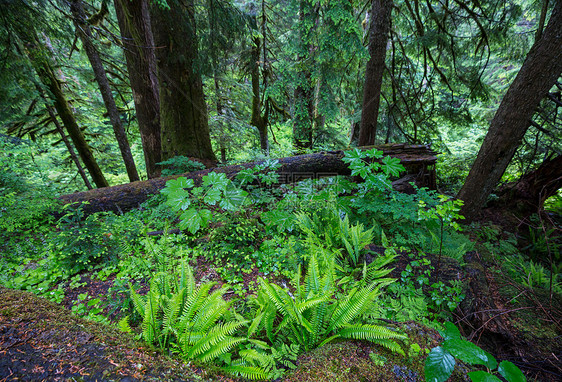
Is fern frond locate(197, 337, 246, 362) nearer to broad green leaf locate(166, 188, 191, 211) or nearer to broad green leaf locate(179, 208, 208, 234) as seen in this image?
broad green leaf locate(179, 208, 208, 234)

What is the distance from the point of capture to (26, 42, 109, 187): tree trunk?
5469 millimetres

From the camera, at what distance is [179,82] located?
517 centimetres

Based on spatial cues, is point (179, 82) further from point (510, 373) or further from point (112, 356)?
point (510, 373)

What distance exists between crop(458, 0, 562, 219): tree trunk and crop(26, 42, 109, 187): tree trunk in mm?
10142

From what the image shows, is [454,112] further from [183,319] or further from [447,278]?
[183,319]

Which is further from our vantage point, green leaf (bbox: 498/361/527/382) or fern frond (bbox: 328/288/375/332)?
fern frond (bbox: 328/288/375/332)

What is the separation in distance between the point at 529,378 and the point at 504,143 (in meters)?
4.09

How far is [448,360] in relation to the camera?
4.09ft

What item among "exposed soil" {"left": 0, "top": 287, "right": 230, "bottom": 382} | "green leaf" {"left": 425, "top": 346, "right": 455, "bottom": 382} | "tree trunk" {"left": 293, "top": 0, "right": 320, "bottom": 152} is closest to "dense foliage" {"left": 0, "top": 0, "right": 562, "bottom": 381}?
"green leaf" {"left": 425, "top": 346, "right": 455, "bottom": 382}

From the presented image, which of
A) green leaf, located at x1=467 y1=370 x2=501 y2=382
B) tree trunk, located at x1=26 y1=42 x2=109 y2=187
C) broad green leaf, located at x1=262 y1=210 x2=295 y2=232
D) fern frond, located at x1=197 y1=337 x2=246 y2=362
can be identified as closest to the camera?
green leaf, located at x1=467 y1=370 x2=501 y2=382

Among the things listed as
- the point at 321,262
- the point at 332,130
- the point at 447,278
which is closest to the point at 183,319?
the point at 321,262

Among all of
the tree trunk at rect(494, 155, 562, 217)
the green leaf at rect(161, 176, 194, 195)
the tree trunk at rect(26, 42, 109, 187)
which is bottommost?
the tree trunk at rect(494, 155, 562, 217)

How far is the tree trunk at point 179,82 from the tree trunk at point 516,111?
637cm

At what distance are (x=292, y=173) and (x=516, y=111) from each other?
4411 millimetres
